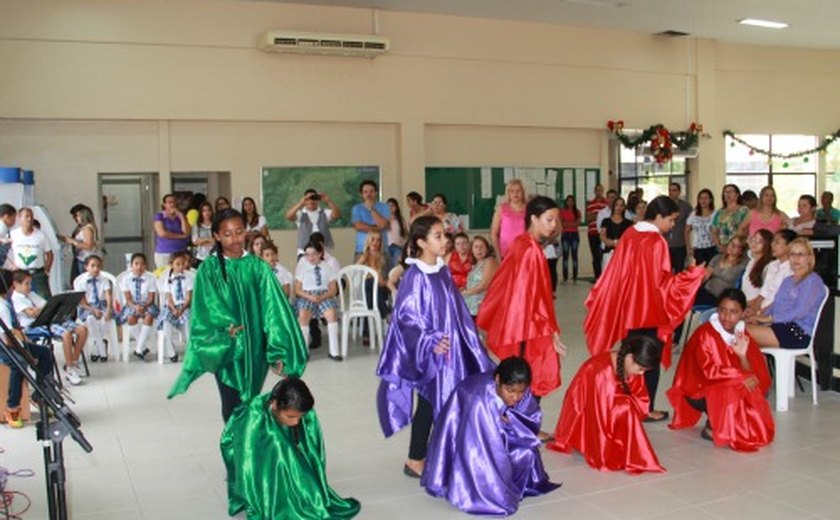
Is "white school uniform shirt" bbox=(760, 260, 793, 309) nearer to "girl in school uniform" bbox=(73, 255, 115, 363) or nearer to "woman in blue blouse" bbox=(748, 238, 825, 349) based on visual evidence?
"woman in blue blouse" bbox=(748, 238, 825, 349)

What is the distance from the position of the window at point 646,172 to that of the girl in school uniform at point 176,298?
8.47 meters

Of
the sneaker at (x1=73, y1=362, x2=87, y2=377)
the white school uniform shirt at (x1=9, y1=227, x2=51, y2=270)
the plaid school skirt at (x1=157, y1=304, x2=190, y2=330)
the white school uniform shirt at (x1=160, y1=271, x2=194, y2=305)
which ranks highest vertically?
the white school uniform shirt at (x1=9, y1=227, x2=51, y2=270)

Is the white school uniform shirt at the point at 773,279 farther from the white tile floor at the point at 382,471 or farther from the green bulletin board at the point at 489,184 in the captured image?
the green bulletin board at the point at 489,184

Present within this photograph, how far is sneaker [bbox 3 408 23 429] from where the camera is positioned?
17.8 ft

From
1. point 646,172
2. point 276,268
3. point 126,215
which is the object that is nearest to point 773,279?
point 276,268

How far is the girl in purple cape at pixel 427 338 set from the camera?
4.07 metres

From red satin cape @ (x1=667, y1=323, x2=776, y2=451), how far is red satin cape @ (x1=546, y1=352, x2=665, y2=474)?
497mm

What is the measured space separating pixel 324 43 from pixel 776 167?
28.2 feet

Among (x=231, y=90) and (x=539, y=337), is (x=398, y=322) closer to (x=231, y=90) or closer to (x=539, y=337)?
(x=539, y=337)

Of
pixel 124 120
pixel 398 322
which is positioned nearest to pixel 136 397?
pixel 398 322

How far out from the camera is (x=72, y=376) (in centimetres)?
680

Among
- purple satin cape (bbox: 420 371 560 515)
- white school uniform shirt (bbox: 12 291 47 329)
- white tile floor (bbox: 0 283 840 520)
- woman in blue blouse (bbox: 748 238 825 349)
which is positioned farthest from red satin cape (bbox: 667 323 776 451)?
white school uniform shirt (bbox: 12 291 47 329)

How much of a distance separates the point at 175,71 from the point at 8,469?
23.9 feet

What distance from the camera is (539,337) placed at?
4609mm
